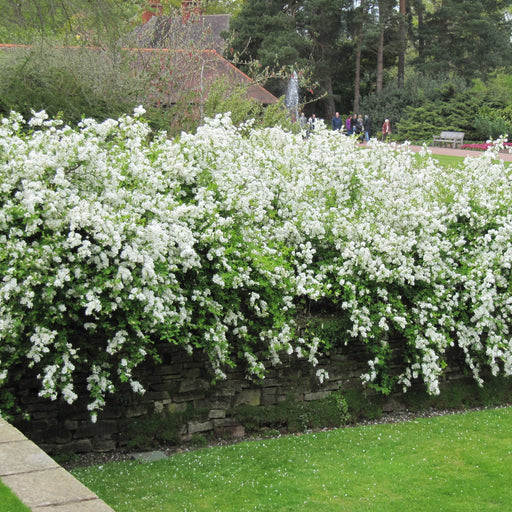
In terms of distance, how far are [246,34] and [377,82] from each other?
9980 mm

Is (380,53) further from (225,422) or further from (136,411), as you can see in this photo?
(136,411)

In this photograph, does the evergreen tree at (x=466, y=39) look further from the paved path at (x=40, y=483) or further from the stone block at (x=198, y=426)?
the paved path at (x=40, y=483)

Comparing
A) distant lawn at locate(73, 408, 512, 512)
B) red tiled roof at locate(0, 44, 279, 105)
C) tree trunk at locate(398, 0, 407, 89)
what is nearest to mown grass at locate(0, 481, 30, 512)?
distant lawn at locate(73, 408, 512, 512)

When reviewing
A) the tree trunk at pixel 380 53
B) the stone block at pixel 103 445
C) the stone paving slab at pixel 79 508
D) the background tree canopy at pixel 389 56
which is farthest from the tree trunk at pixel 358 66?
the stone paving slab at pixel 79 508

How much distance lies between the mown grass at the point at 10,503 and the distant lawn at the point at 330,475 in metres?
1.90

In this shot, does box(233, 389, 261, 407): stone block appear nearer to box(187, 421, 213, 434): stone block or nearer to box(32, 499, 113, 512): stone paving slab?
box(187, 421, 213, 434): stone block

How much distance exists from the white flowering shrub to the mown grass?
2.30 meters

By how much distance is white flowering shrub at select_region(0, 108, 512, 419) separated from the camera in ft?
19.0

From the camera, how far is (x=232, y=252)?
672cm

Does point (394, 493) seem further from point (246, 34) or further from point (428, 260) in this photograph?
point (246, 34)

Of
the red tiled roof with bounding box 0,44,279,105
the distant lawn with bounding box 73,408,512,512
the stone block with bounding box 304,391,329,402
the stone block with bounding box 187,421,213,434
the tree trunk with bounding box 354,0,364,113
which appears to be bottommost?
the distant lawn with bounding box 73,408,512,512

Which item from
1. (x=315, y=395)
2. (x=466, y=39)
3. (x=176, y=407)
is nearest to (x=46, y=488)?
(x=176, y=407)

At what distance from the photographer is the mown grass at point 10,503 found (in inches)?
126

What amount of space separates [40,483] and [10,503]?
22 centimetres
